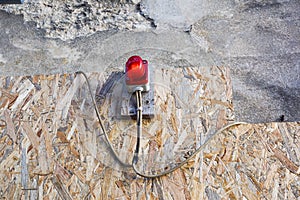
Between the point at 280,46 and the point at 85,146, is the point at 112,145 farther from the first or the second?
the point at 280,46

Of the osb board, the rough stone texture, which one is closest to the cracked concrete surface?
the rough stone texture

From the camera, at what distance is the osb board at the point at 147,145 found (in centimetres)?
114

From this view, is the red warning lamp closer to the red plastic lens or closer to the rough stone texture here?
the red plastic lens

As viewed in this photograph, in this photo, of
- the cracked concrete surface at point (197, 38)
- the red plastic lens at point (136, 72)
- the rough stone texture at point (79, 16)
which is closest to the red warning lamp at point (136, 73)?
the red plastic lens at point (136, 72)

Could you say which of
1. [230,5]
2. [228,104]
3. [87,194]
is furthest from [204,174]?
[230,5]

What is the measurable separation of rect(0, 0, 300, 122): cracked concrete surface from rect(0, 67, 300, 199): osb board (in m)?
0.63

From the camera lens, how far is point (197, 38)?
2.12 m

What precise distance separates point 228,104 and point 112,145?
414 mm

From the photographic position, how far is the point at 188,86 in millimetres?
1311

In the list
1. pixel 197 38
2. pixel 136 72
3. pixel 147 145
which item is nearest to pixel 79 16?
pixel 197 38

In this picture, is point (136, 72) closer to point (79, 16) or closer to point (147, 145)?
point (147, 145)

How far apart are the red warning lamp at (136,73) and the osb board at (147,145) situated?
0.24 feet

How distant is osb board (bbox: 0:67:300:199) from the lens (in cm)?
114

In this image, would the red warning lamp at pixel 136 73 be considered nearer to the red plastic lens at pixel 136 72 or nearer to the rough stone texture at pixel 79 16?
the red plastic lens at pixel 136 72
